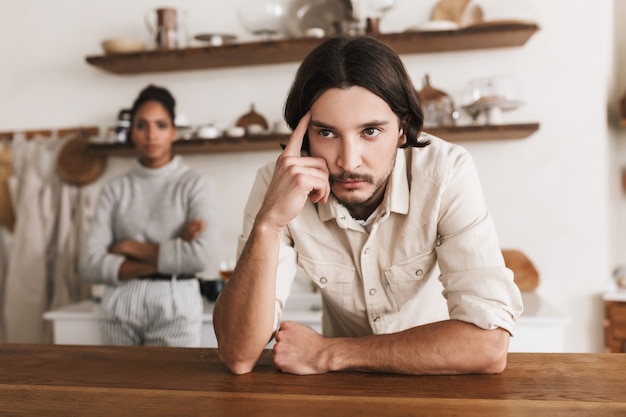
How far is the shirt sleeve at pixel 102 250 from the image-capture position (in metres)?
2.25

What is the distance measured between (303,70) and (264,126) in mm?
1620

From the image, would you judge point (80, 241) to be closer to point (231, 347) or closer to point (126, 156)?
point (126, 156)

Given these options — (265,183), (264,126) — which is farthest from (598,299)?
(265,183)

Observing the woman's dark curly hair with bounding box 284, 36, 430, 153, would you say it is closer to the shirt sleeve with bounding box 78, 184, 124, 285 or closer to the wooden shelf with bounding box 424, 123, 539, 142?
the shirt sleeve with bounding box 78, 184, 124, 285

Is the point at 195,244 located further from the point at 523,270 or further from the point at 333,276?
the point at 523,270

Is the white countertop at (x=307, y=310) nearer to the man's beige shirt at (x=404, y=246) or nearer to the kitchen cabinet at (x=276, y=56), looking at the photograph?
the kitchen cabinet at (x=276, y=56)

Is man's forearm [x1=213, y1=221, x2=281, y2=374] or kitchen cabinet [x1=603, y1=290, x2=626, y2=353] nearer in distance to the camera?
man's forearm [x1=213, y1=221, x2=281, y2=374]

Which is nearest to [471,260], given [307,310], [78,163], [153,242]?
[153,242]

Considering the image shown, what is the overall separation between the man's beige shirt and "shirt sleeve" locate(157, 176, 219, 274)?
0.80 metres

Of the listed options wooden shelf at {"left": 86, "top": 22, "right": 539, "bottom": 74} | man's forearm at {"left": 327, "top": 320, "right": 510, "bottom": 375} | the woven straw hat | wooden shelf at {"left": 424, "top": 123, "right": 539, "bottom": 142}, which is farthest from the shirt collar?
the woven straw hat

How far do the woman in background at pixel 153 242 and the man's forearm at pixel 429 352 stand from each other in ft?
3.68

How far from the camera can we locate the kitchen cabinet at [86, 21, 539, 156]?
2637 millimetres

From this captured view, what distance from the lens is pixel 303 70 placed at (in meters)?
1.36

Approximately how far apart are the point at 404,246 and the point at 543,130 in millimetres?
1677
